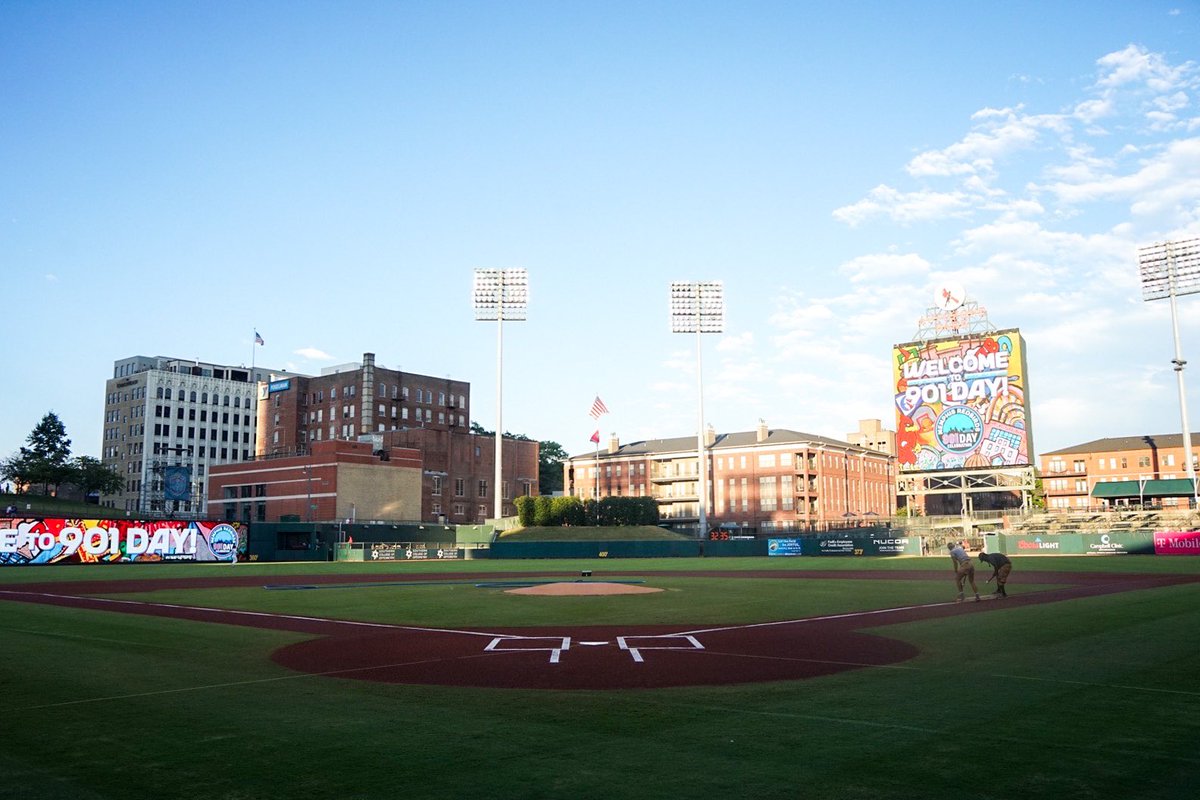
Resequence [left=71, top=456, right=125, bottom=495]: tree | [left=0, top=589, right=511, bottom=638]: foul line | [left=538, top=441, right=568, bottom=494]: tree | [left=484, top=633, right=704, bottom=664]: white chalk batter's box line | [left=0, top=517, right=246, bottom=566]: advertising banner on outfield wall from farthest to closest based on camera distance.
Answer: [left=538, top=441, right=568, bottom=494]: tree → [left=71, top=456, right=125, bottom=495]: tree → [left=0, top=517, right=246, bottom=566]: advertising banner on outfield wall → [left=0, top=589, right=511, bottom=638]: foul line → [left=484, top=633, right=704, bottom=664]: white chalk batter's box line

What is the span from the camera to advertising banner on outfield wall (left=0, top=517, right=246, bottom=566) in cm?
5678

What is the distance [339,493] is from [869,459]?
72894 mm

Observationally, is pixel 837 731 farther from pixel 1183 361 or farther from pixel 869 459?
pixel 869 459

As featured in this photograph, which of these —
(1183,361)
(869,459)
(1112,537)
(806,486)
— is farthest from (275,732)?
(869,459)

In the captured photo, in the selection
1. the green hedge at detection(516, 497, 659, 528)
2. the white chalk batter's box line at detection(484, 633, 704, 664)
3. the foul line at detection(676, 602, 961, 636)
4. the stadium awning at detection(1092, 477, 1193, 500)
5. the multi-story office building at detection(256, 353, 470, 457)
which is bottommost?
the foul line at detection(676, 602, 961, 636)

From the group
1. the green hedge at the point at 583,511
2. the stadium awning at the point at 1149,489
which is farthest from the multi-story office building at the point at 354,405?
the stadium awning at the point at 1149,489

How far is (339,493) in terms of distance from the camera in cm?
9656

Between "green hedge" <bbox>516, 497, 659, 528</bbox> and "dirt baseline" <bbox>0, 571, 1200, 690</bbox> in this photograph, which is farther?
"green hedge" <bbox>516, 497, 659, 528</bbox>

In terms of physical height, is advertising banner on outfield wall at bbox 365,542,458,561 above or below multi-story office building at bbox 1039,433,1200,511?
below

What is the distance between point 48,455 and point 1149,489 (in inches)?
5585

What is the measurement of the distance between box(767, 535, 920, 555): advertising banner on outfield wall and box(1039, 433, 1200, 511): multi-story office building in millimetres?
71684

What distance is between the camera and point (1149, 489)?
92875 millimetres

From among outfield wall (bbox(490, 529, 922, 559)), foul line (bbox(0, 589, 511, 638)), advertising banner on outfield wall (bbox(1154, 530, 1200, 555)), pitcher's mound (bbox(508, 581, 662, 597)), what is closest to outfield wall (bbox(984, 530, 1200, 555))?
advertising banner on outfield wall (bbox(1154, 530, 1200, 555))

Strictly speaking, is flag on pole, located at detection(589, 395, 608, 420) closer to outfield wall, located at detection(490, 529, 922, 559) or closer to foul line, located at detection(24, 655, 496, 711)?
outfield wall, located at detection(490, 529, 922, 559)
